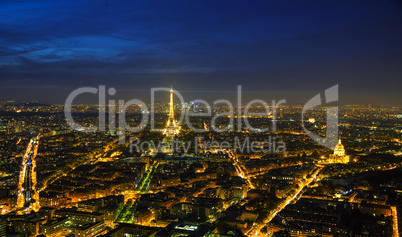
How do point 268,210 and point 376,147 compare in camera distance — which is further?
point 376,147

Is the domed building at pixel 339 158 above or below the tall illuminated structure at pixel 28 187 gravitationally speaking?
above

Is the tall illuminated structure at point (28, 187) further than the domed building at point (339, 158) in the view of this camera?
No

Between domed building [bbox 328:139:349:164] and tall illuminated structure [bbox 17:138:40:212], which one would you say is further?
domed building [bbox 328:139:349:164]

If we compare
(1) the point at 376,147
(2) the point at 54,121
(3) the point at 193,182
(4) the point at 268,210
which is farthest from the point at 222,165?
(2) the point at 54,121

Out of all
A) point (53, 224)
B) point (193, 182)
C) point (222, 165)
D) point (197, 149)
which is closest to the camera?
point (53, 224)

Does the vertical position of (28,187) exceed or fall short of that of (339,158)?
it falls short

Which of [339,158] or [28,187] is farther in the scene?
[339,158]

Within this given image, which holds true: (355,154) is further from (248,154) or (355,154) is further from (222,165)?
(222,165)

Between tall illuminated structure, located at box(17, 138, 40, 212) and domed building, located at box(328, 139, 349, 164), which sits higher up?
domed building, located at box(328, 139, 349, 164)
